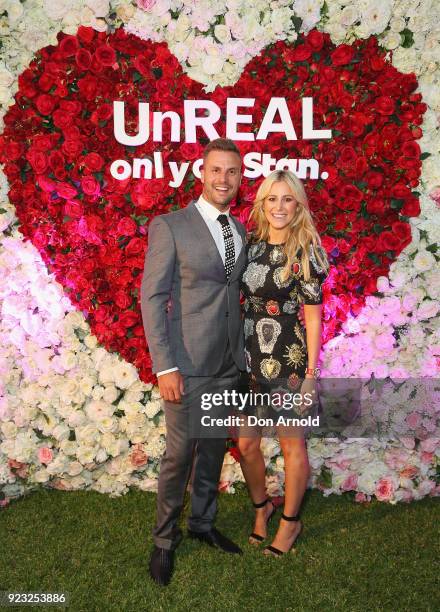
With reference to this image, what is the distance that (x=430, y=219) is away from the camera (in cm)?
474

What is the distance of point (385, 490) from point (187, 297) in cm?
246

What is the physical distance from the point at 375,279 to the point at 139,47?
98.7 inches

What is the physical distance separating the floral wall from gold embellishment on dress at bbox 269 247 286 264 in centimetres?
88

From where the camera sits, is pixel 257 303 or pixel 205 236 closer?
pixel 205 236

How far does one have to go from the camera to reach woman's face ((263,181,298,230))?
3971mm

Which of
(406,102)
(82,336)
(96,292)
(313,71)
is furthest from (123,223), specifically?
(406,102)

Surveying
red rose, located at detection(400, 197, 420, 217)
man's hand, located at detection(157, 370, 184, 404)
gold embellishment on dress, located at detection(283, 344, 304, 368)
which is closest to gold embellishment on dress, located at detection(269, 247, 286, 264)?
gold embellishment on dress, located at detection(283, 344, 304, 368)

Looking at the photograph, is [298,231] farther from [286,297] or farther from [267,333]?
[267,333]

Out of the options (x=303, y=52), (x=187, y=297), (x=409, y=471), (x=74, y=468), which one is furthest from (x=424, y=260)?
(x=74, y=468)

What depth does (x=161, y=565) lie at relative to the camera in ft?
12.8

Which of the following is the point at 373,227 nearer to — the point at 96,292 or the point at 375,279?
the point at 375,279

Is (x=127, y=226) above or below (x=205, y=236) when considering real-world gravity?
above

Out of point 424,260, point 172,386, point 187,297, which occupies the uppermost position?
point 424,260

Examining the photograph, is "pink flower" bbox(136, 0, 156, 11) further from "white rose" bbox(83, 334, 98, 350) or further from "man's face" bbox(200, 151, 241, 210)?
"white rose" bbox(83, 334, 98, 350)
